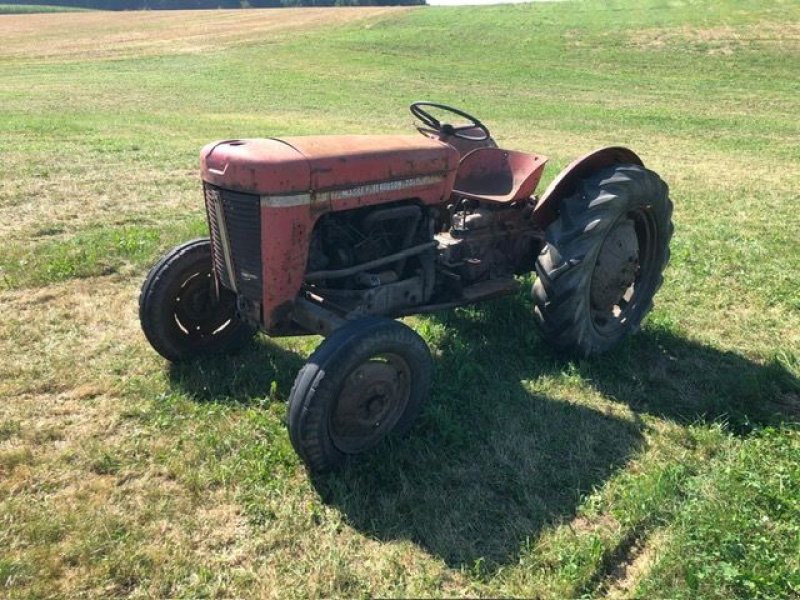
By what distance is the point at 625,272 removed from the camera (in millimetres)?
4688

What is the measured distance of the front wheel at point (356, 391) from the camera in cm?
316

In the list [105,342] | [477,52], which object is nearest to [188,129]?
[105,342]

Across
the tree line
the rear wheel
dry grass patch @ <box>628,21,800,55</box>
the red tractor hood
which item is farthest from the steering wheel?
the tree line

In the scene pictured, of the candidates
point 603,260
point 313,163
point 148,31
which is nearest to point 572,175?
point 603,260

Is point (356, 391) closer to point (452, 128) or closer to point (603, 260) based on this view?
point (603, 260)

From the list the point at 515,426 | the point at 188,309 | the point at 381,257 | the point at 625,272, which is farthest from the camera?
the point at 625,272

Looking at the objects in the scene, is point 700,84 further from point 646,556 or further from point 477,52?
point 646,556

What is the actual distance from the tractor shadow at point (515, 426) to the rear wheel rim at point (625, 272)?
21 centimetres

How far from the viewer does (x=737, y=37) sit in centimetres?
3059

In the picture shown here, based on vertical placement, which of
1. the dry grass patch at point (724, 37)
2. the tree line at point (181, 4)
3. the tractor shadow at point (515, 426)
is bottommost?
the tractor shadow at point (515, 426)

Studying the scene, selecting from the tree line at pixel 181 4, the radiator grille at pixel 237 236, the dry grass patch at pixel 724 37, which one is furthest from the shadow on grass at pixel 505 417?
the tree line at pixel 181 4

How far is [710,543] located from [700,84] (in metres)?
24.8

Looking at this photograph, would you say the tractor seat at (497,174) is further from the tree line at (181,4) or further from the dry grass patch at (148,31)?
the tree line at (181,4)

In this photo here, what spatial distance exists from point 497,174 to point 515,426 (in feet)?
6.58
